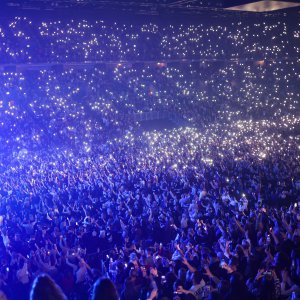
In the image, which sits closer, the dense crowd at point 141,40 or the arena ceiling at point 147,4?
the arena ceiling at point 147,4

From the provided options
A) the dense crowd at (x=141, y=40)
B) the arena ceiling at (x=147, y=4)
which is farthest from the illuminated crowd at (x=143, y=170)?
the arena ceiling at (x=147, y=4)

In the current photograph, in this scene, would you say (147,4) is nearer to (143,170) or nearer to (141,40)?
(141,40)

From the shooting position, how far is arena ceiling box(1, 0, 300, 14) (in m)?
28.5

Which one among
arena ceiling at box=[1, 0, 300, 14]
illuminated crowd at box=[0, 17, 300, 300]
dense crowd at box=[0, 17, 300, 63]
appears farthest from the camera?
dense crowd at box=[0, 17, 300, 63]

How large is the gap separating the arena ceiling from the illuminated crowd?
328cm

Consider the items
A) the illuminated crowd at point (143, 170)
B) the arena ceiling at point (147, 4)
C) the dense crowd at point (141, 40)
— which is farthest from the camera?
the dense crowd at point (141, 40)

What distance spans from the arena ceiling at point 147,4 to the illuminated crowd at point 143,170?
10.8 feet

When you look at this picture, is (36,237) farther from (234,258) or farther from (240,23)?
(240,23)

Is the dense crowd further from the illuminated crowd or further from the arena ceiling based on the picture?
the arena ceiling

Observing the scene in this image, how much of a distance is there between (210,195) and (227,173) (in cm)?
255

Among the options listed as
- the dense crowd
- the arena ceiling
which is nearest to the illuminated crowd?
the dense crowd

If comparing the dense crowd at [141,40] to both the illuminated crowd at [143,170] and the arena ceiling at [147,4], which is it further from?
the arena ceiling at [147,4]

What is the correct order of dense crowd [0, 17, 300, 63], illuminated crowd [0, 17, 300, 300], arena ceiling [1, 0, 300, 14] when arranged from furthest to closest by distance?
dense crowd [0, 17, 300, 63], arena ceiling [1, 0, 300, 14], illuminated crowd [0, 17, 300, 300]

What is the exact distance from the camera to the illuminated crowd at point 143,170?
22.9 ft
